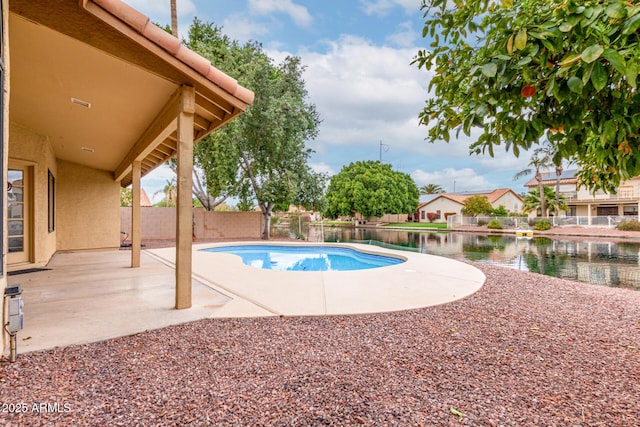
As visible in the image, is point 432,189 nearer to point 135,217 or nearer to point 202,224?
point 202,224

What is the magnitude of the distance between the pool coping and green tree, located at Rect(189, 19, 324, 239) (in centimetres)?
825

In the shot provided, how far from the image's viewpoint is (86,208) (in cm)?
1145

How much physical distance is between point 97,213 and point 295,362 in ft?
39.1

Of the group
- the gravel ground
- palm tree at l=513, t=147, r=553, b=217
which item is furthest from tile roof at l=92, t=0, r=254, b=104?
palm tree at l=513, t=147, r=553, b=217

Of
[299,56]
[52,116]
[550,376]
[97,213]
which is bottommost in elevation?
[550,376]

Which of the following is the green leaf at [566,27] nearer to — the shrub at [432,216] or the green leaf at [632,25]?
the green leaf at [632,25]

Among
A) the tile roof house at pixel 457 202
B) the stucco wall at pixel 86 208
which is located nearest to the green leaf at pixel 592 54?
the stucco wall at pixel 86 208

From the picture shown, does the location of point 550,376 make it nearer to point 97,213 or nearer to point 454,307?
point 454,307

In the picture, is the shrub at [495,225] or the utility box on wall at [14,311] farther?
the shrub at [495,225]

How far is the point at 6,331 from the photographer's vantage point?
279 centimetres

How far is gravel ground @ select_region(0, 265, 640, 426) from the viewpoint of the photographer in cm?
221

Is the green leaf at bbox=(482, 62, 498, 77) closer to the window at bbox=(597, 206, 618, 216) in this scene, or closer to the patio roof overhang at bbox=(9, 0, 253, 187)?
the patio roof overhang at bbox=(9, 0, 253, 187)

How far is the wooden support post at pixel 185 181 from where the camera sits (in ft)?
13.9

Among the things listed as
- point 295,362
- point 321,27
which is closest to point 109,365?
point 295,362
